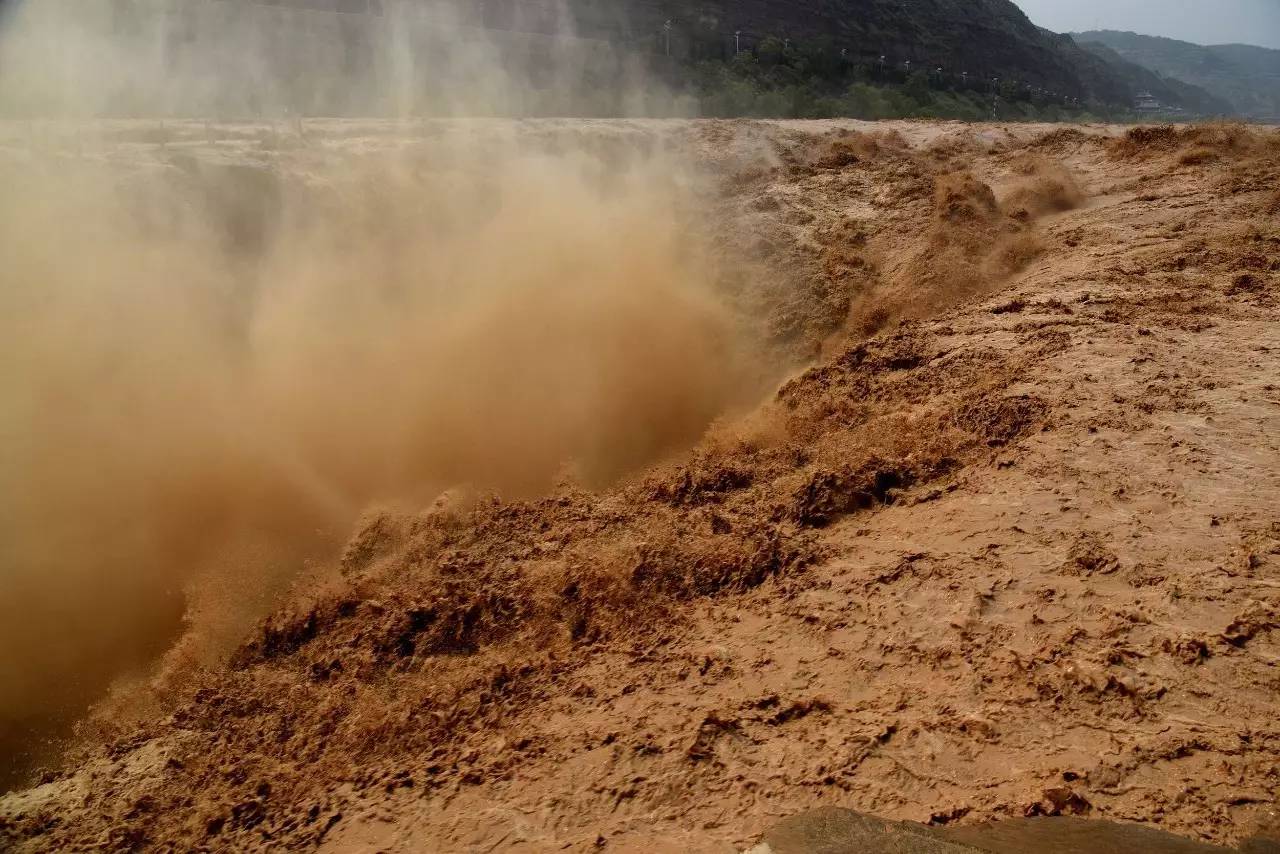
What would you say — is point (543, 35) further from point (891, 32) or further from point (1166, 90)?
point (1166, 90)

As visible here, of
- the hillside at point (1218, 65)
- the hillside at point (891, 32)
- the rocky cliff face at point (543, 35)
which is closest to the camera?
the rocky cliff face at point (543, 35)

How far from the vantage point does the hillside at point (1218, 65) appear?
Answer: 220 feet

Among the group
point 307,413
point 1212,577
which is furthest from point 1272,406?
point 307,413

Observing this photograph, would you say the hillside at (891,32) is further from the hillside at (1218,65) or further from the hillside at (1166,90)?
the hillside at (1218,65)

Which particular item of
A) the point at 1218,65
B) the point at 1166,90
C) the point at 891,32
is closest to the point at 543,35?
the point at 891,32

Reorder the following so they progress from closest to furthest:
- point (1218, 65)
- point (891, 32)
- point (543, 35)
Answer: point (543, 35), point (891, 32), point (1218, 65)

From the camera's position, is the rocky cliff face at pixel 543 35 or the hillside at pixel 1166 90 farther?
the hillside at pixel 1166 90

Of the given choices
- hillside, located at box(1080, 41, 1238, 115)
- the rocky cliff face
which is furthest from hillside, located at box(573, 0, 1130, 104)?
hillside, located at box(1080, 41, 1238, 115)

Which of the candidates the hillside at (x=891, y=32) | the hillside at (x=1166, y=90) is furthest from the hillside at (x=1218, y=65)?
the hillside at (x=891, y=32)

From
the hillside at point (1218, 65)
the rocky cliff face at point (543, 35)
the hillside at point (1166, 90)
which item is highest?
the hillside at point (1218, 65)

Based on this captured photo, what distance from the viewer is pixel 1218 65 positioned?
3273 inches

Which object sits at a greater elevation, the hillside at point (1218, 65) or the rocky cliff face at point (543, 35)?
the hillside at point (1218, 65)

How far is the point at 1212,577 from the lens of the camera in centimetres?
368

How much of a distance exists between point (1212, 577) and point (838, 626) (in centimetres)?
185
